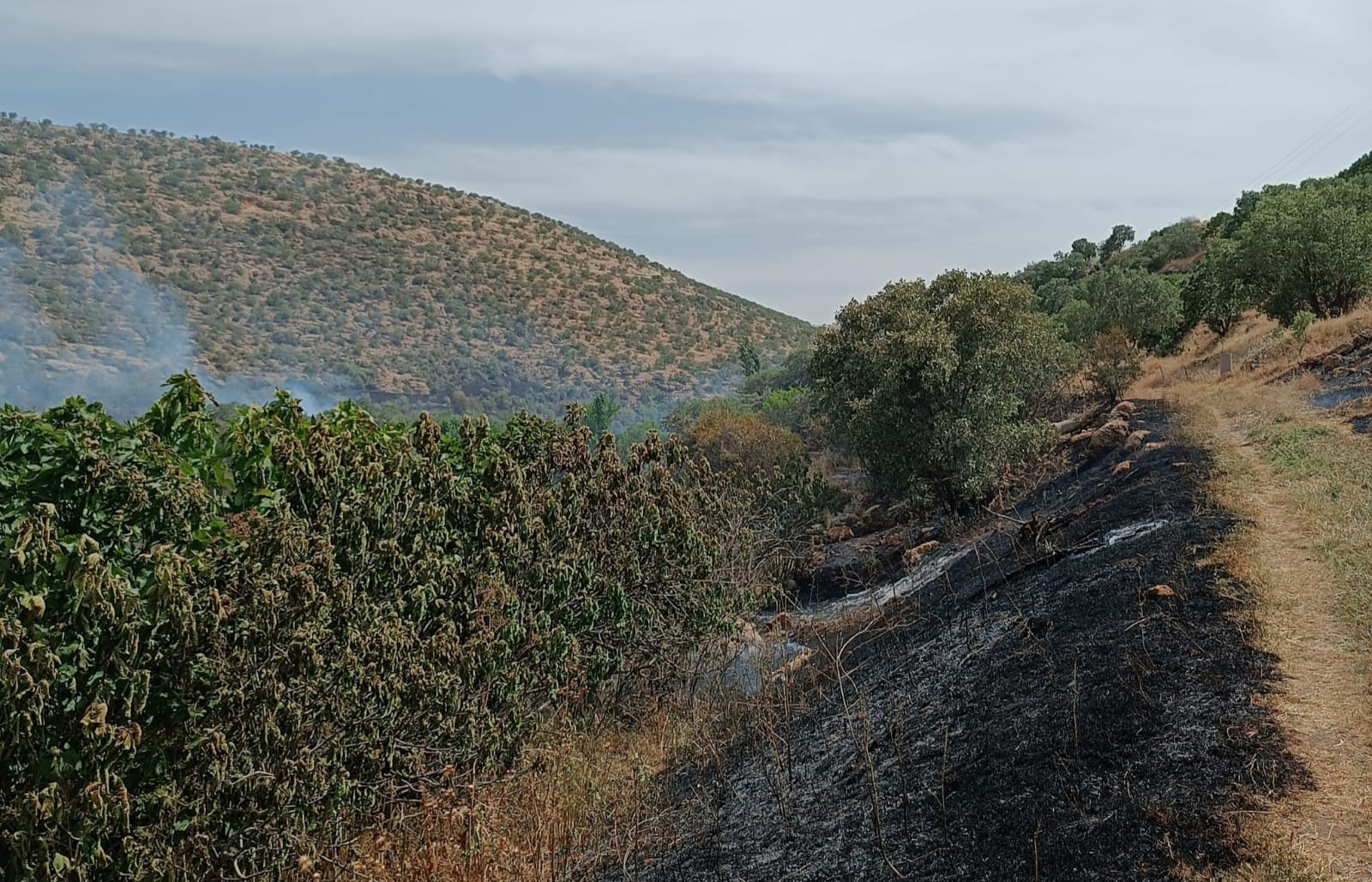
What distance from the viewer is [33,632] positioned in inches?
173

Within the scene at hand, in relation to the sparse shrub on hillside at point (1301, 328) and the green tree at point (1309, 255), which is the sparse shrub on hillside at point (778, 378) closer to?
the green tree at point (1309, 255)

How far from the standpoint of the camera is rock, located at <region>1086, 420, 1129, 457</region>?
20.9 metres

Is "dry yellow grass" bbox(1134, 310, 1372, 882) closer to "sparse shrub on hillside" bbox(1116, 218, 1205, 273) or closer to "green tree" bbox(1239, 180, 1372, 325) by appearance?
"green tree" bbox(1239, 180, 1372, 325)

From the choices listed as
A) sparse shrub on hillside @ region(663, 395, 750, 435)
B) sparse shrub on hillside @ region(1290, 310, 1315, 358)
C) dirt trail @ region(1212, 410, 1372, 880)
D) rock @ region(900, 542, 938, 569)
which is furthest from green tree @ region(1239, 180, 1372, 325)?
dirt trail @ region(1212, 410, 1372, 880)

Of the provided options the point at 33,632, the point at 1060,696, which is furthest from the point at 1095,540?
the point at 33,632

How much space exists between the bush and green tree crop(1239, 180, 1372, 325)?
1064 inches

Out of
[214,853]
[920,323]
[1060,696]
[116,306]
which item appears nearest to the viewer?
[214,853]

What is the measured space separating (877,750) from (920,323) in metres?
12.6

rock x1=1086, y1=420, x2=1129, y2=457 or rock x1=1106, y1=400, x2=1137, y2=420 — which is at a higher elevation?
rock x1=1106, y1=400, x2=1137, y2=420

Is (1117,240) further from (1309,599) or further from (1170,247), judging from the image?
(1309,599)

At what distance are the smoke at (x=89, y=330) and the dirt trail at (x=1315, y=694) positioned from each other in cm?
3306

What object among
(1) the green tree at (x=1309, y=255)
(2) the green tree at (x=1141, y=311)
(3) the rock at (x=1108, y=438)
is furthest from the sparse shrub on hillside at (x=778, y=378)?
(3) the rock at (x=1108, y=438)

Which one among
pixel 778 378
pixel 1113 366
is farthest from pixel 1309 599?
pixel 778 378

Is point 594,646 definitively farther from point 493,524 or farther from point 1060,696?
point 1060,696
